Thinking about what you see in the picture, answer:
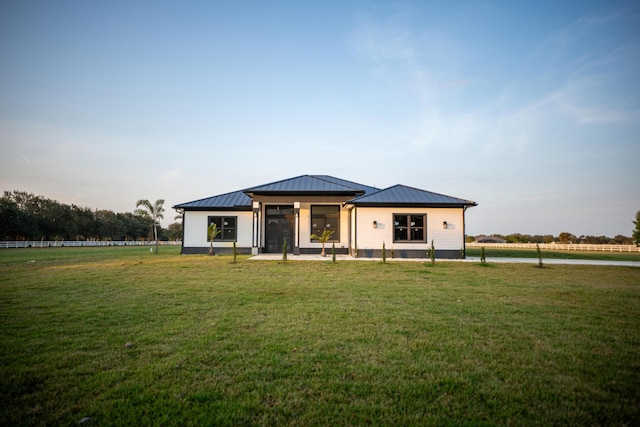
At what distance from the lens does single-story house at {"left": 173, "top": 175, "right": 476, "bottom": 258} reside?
49.0 ft

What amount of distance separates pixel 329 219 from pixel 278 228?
10.8ft

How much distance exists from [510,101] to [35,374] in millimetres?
21587

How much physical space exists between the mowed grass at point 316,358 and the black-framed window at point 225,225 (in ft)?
39.2

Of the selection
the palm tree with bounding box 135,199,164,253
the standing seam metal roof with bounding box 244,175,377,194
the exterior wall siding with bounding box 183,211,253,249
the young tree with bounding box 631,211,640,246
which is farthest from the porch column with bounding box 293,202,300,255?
the young tree with bounding box 631,211,640,246

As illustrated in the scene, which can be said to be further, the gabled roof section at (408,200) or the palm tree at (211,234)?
the palm tree at (211,234)

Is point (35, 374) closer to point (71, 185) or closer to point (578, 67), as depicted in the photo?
point (578, 67)

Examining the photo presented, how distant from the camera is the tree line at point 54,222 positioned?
36344 mm

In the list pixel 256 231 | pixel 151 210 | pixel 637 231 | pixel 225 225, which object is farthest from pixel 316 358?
pixel 637 231

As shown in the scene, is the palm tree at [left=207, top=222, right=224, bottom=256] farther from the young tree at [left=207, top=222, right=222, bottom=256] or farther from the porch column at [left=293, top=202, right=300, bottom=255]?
the porch column at [left=293, top=202, right=300, bottom=255]

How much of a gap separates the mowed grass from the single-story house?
852 cm

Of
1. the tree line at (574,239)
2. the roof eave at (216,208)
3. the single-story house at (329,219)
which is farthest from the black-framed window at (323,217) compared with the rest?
the tree line at (574,239)

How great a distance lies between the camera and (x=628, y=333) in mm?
4000

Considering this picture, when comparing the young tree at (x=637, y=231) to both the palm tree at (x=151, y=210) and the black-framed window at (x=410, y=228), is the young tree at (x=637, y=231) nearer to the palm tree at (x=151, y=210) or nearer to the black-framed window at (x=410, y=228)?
the black-framed window at (x=410, y=228)

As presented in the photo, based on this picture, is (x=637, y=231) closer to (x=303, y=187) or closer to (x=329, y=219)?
(x=329, y=219)
